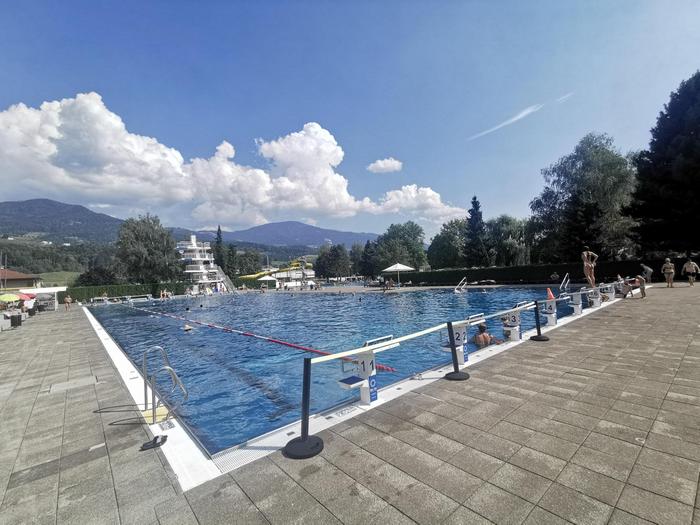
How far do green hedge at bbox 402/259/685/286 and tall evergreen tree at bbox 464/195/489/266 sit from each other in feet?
22.6

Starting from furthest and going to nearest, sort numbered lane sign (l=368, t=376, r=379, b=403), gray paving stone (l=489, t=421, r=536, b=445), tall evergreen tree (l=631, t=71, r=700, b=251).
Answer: tall evergreen tree (l=631, t=71, r=700, b=251), numbered lane sign (l=368, t=376, r=379, b=403), gray paving stone (l=489, t=421, r=536, b=445)

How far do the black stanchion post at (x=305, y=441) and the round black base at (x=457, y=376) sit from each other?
2.51 meters

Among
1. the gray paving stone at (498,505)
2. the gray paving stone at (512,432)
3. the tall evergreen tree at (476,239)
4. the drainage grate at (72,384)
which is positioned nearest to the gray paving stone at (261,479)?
the gray paving stone at (498,505)

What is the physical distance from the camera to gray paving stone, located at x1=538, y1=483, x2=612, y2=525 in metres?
2.13

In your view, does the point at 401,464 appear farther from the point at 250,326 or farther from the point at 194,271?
the point at 194,271

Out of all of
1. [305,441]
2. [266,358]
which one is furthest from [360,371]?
[266,358]

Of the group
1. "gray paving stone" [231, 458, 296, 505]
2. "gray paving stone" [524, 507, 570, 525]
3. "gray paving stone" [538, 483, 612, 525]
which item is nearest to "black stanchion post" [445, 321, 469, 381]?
"gray paving stone" [538, 483, 612, 525]

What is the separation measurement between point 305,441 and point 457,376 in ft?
9.01

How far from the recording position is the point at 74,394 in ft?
18.4

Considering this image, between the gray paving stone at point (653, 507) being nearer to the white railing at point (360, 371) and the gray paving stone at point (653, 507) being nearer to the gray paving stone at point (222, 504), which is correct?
the white railing at point (360, 371)

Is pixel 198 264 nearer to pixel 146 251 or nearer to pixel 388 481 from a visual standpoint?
pixel 146 251

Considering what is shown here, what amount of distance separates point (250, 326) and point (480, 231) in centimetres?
3374

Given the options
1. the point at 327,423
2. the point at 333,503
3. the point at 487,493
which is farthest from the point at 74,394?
the point at 487,493

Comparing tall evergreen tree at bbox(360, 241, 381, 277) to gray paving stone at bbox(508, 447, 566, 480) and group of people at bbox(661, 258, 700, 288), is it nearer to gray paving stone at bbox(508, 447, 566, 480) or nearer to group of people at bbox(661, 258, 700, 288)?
group of people at bbox(661, 258, 700, 288)
